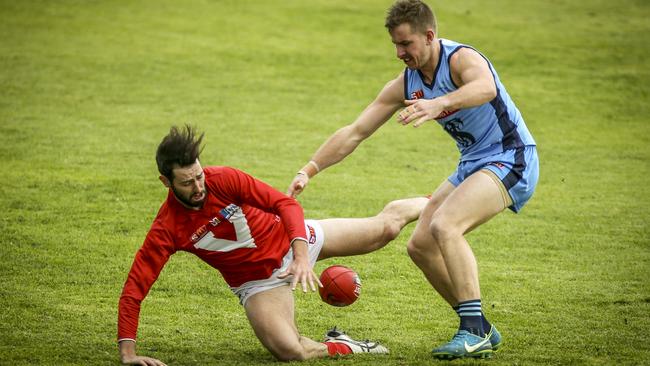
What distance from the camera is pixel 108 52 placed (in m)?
22.4

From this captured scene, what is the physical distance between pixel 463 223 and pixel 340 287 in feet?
4.41

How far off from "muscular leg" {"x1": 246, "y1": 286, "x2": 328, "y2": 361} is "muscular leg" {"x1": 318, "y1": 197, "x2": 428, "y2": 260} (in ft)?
1.98

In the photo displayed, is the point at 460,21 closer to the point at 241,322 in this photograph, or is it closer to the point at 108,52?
the point at 108,52

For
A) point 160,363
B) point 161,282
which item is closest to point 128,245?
point 161,282

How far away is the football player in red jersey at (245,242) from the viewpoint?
643cm

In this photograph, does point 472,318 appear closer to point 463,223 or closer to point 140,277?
point 463,223

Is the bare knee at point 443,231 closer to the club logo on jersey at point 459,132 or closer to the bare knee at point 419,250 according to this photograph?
the bare knee at point 419,250

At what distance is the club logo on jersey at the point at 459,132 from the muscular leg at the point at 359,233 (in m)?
0.90

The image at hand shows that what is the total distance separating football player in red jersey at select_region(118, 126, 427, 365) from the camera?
643 centimetres

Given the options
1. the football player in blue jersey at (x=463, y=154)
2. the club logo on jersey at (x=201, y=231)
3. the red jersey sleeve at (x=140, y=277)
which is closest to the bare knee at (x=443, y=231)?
the football player in blue jersey at (x=463, y=154)

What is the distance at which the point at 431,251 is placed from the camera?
706cm

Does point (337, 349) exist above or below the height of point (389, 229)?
below

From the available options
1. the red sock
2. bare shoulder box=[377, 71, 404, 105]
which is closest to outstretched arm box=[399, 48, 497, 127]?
bare shoulder box=[377, 71, 404, 105]

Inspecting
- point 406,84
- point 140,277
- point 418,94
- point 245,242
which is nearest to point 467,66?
point 418,94
